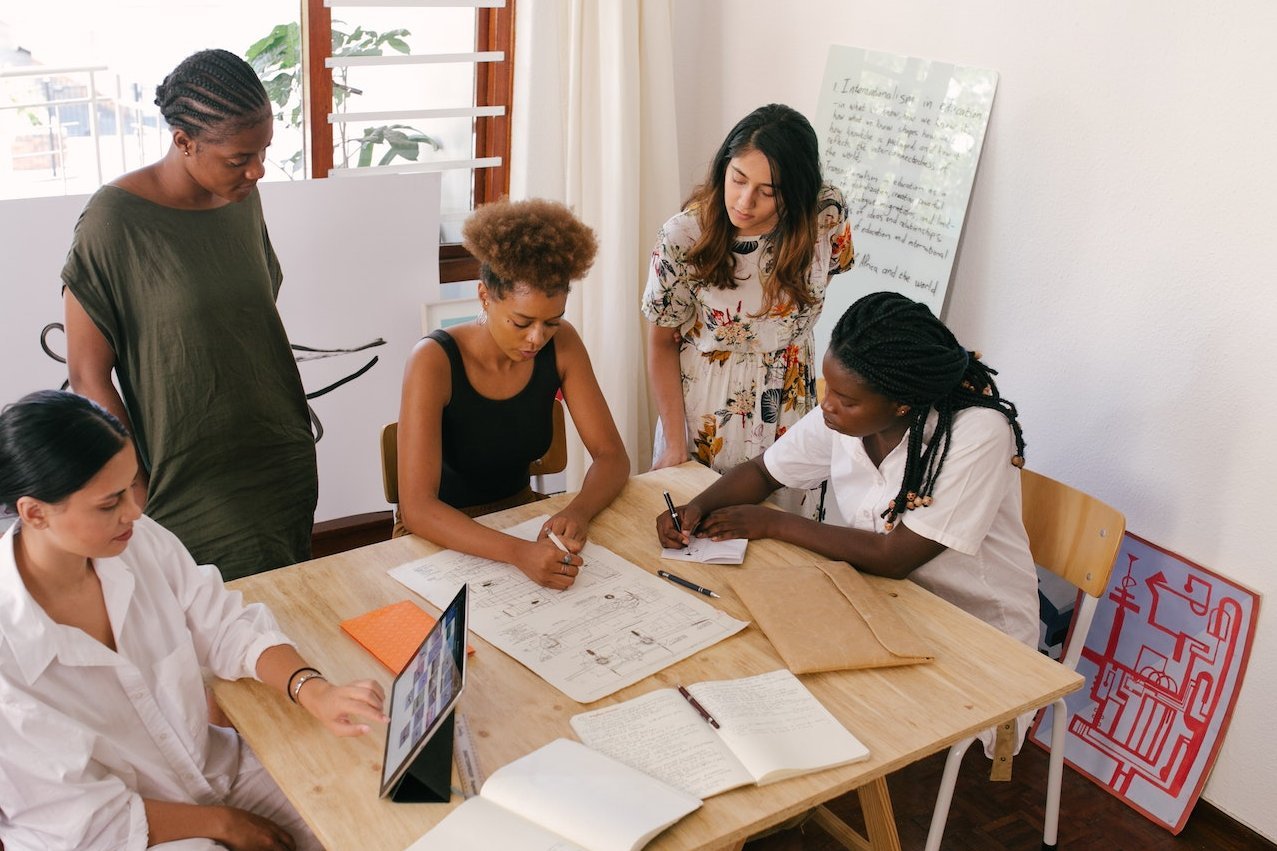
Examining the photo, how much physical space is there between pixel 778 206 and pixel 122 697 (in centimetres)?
154

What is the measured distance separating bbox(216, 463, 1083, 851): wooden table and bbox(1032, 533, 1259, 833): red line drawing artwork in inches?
35.1

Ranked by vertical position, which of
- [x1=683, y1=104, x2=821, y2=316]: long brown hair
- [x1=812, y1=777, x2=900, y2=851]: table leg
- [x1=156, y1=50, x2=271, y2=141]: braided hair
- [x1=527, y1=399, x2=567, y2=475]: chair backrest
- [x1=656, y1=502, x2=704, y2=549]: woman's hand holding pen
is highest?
[x1=156, y1=50, x2=271, y2=141]: braided hair

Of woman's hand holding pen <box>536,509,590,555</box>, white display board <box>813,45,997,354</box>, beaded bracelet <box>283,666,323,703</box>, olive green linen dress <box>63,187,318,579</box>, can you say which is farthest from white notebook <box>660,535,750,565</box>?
white display board <box>813,45,997,354</box>

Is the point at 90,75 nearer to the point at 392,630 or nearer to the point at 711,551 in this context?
the point at 392,630

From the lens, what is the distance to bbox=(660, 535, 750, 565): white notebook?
2008mm

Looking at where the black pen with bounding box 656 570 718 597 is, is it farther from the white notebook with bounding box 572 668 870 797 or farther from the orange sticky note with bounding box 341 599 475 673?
the orange sticky note with bounding box 341 599 475 673

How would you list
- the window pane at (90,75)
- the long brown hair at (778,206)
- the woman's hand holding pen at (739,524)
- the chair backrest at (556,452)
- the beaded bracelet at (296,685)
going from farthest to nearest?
the window pane at (90,75)
the chair backrest at (556,452)
the long brown hair at (778,206)
the woman's hand holding pen at (739,524)
the beaded bracelet at (296,685)

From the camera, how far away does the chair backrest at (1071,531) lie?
85.4 inches

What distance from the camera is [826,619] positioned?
179cm

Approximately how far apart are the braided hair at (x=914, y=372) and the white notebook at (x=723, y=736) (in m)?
0.51

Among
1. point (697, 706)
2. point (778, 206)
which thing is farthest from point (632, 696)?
point (778, 206)

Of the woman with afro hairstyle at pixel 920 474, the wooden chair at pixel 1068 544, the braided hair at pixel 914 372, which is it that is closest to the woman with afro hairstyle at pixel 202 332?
the woman with afro hairstyle at pixel 920 474

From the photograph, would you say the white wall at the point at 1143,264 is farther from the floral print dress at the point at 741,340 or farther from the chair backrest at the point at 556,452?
the chair backrest at the point at 556,452

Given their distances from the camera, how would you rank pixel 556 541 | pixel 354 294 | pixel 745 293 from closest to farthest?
1. pixel 556 541
2. pixel 745 293
3. pixel 354 294
